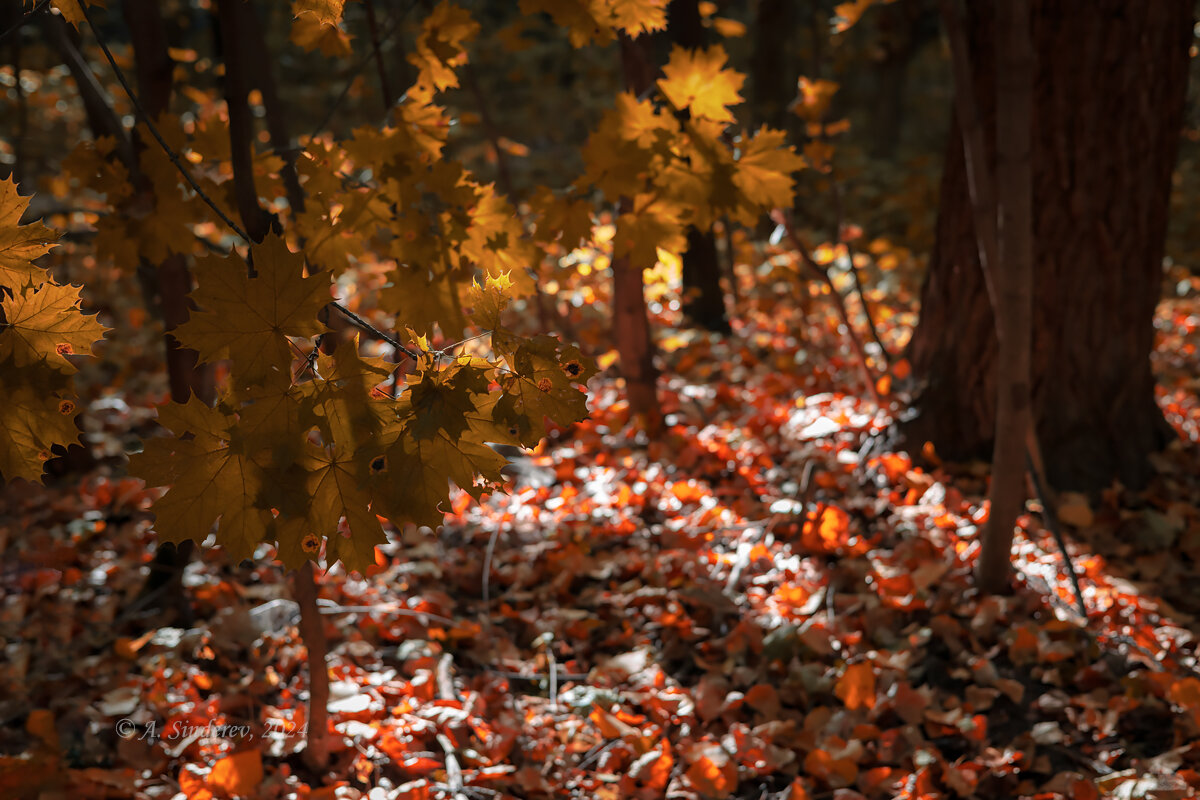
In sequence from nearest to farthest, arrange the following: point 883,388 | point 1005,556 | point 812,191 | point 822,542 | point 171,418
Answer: point 171,418 < point 1005,556 < point 822,542 < point 883,388 < point 812,191

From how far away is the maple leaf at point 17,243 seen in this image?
1.29m

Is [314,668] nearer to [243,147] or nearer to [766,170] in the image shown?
[243,147]

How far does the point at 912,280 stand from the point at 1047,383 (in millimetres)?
4323

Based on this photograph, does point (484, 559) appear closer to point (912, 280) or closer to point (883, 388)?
point (883, 388)

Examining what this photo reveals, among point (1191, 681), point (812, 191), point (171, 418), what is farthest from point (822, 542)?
point (812, 191)

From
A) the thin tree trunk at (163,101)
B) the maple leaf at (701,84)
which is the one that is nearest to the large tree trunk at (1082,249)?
the maple leaf at (701,84)

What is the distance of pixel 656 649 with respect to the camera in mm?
2809

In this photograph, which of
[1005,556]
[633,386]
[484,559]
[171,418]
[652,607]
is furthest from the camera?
[633,386]

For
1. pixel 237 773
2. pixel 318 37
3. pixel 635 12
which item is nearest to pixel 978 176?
pixel 635 12

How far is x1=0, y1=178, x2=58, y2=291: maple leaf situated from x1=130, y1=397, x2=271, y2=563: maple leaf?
30 centimetres

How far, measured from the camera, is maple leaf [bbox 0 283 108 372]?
1.33 metres

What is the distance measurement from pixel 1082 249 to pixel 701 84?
2022 mm

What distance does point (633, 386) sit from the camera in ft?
14.7

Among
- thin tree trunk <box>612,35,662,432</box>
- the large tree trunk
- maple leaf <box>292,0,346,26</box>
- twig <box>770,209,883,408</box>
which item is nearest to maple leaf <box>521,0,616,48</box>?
maple leaf <box>292,0,346,26</box>
